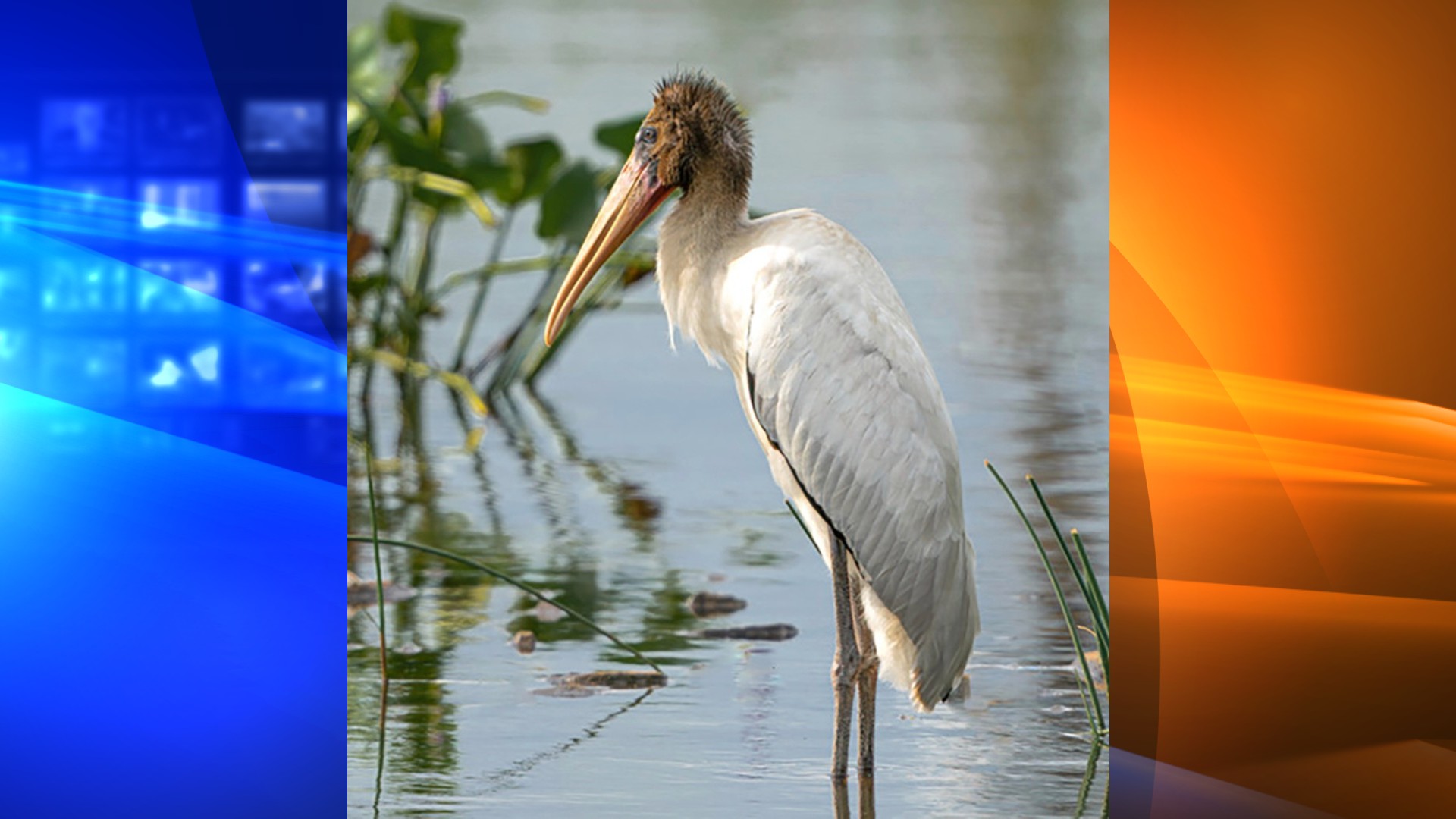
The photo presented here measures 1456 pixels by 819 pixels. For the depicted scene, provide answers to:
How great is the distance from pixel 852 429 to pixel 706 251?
49 centimetres

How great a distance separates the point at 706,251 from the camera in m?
3.99

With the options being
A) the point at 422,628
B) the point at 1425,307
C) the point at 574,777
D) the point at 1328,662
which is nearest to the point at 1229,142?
the point at 1425,307

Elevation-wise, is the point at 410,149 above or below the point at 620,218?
above

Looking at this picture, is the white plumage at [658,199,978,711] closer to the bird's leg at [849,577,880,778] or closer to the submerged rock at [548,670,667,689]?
the bird's leg at [849,577,880,778]

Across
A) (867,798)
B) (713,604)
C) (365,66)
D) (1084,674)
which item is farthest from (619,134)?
(867,798)

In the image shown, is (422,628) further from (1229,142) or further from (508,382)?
(508,382)

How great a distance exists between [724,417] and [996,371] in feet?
3.54

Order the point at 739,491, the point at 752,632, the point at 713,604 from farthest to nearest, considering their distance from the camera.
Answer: the point at 739,491
the point at 713,604
the point at 752,632

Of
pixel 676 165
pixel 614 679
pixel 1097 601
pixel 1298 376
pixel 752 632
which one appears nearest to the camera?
pixel 1298 376

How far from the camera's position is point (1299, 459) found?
3.59 m

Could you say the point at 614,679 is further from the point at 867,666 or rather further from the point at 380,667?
the point at 867,666

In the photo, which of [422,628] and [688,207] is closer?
[688,207]

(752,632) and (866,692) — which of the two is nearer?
(866,692)

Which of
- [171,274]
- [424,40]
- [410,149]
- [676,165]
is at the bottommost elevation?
[171,274]
